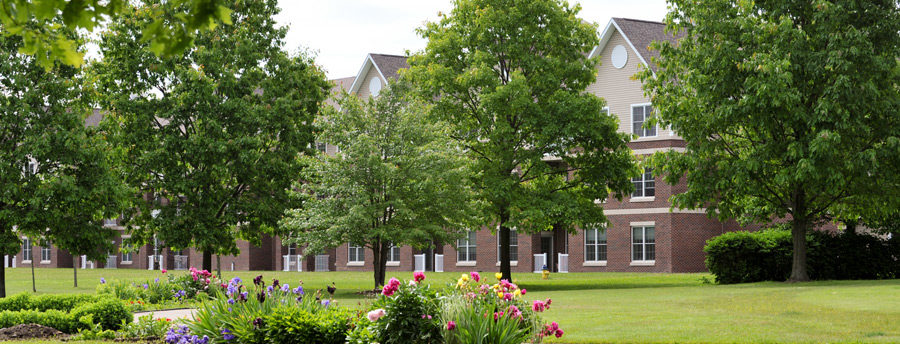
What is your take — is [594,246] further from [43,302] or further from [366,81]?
[43,302]

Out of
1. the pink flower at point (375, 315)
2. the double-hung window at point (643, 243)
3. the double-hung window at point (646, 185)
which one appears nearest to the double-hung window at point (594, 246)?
the double-hung window at point (643, 243)

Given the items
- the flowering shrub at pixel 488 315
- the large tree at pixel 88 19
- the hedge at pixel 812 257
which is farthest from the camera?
the hedge at pixel 812 257

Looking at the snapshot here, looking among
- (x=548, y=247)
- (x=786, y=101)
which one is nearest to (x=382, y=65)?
(x=548, y=247)

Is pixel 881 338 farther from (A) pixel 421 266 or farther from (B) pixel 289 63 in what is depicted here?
(A) pixel 421 266

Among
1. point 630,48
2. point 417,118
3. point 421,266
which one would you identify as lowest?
point 421,266

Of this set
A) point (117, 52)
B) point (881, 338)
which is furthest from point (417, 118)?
point (881, 338)

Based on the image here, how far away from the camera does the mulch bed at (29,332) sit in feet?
47.1

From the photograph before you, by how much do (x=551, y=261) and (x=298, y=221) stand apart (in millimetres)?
26196

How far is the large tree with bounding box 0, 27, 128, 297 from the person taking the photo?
81.9ft

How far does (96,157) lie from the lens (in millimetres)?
26016

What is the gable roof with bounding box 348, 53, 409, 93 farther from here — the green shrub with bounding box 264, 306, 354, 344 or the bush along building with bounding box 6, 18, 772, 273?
the green shrub with bounding box 264, 306, 354, 344

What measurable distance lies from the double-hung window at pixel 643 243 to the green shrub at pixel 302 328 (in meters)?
37.9

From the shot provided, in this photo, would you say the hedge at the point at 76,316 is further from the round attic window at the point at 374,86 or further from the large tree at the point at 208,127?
the round attic window at the point at 374,86

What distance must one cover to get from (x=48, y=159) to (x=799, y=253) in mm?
21862
